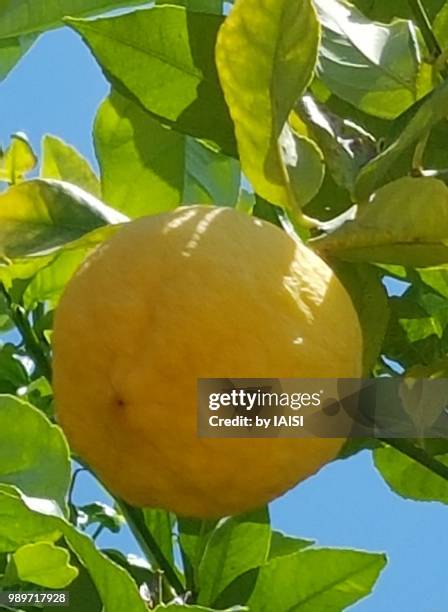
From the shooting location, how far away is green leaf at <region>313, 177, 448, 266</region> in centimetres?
66

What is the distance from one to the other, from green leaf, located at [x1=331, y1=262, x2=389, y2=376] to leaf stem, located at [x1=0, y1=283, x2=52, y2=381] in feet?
1.22

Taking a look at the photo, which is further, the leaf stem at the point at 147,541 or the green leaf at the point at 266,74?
the leaf stem at the point at 147,541

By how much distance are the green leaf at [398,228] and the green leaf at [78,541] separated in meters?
0.24

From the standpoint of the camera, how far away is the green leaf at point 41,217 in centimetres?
74

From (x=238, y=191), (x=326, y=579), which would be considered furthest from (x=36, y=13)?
(x=326, y=579)

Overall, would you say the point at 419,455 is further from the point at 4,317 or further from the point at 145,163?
the point at 4,317

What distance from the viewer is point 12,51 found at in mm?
1108

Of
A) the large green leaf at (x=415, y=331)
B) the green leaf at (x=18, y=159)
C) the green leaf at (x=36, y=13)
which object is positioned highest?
the green leaf at (x=36, y=13)

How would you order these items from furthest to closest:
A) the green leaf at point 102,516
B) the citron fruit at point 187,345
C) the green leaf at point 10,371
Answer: the green leaf at point 102,516 < the green leaf at point 10,371 < the citron fruit at point 187,345

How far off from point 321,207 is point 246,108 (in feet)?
0.74

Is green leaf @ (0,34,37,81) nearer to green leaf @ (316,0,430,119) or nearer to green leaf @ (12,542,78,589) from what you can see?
green leaf @ (316,0,430,119)

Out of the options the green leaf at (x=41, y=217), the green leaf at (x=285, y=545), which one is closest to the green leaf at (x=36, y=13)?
the green leaf at (x=41, y=217)

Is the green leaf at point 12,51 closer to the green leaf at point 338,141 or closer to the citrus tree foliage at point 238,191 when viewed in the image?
the citrus tree foliage at point 238,191

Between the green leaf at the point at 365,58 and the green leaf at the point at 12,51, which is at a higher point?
the green leaf at the point at 365,58
